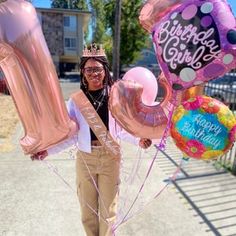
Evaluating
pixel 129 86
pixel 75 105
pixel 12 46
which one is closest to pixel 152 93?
pixel 129 86

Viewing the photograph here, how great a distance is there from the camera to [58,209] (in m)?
3.71

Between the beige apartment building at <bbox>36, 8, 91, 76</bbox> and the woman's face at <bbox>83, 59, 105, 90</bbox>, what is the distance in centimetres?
2867

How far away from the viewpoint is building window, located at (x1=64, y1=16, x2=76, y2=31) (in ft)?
102

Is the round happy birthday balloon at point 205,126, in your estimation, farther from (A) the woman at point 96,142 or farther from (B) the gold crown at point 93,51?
(B) the gold crown at point 93,51

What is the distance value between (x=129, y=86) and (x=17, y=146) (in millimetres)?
4530

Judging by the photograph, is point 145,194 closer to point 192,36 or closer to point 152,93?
point 152,93

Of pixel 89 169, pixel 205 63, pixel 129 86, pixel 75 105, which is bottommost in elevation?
pixel 89 169

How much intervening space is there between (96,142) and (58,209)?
63.6 inches

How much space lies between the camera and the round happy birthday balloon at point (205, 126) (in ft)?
6.48

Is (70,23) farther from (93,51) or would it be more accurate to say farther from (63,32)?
(93,51)

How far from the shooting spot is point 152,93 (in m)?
2.49

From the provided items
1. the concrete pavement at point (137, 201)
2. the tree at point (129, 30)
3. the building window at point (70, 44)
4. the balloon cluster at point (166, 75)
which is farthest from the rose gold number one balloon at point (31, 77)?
the building window at point (70, 44)

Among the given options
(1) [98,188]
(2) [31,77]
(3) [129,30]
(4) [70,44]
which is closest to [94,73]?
(2) [31,77]

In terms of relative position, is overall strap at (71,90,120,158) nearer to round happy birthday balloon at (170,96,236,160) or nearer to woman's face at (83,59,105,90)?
woman's face at (83,59,105,90)
